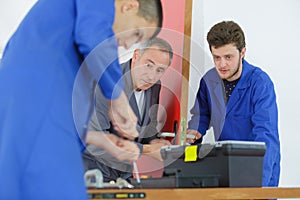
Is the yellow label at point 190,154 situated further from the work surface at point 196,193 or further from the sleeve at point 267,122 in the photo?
the sleeve at point 267,122

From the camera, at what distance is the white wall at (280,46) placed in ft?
7.69

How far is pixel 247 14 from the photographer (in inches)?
93.4

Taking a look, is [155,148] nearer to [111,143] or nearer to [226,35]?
[111,143]

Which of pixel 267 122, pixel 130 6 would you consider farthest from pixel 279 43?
pixel 130 6

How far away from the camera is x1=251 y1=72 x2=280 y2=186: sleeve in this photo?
6.40 ft

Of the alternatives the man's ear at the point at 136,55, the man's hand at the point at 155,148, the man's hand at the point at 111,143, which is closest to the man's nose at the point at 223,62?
the man's hand at the point at 155,148

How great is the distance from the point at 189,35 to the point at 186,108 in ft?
1.25

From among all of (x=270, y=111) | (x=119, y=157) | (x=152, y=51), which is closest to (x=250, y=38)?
(x=270, y=111)

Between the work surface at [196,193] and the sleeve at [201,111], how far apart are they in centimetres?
55

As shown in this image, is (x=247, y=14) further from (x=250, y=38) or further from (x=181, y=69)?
(x=181, y=69)

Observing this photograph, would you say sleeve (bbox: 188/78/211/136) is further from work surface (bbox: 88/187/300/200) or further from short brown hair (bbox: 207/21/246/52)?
work surface (bbox: 88/187/300/200)

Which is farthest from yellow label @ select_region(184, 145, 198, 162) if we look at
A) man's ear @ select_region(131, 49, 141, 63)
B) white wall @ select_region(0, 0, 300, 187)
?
white wall @ select_region(0, 0, 300, 187)

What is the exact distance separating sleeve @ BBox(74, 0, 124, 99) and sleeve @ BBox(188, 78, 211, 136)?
1.05 m

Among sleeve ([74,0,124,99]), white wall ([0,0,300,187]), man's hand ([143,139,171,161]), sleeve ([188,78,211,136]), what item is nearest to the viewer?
sleeve ([74,0,124,99])
